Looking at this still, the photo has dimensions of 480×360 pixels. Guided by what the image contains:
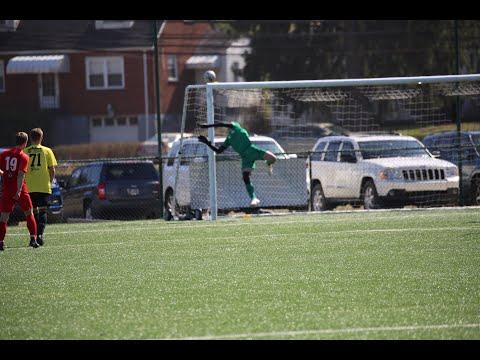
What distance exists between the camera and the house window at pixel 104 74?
176ft

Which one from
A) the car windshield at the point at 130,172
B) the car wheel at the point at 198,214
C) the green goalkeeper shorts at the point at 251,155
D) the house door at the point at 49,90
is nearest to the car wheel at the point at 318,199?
the car wheel at the point at 198,214

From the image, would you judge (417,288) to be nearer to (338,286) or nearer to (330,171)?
(338,286)

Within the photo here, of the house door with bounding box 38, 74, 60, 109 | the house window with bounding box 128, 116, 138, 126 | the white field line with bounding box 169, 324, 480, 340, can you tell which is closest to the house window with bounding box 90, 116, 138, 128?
the house window with bounding box 128, 116, 138, 126

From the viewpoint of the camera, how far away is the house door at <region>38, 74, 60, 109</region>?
54.1 metres

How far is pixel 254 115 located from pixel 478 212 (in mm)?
7645

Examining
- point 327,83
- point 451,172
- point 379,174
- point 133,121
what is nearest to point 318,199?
point 379,174

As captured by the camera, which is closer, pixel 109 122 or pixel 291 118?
pixel 291 118

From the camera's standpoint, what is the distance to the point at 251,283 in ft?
33.5

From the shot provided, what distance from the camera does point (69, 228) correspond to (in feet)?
61.2

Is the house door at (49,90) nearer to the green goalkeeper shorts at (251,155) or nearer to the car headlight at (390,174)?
the car headlight at (390,174)

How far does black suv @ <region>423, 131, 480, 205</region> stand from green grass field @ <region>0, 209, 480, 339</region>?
5668 mm

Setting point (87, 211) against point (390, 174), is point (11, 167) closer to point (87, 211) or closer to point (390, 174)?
point (87, 211)

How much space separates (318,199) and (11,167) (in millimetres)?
10398
